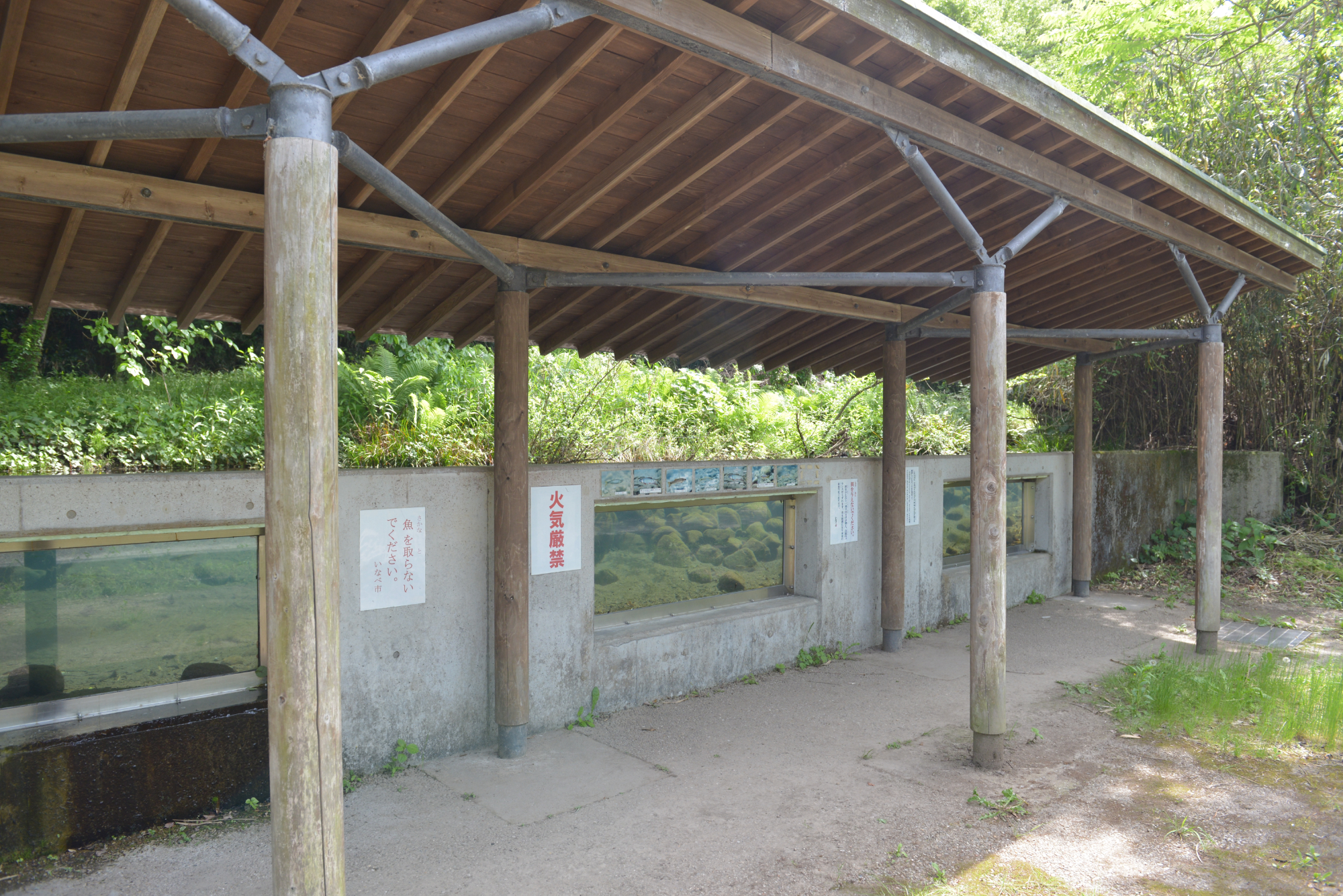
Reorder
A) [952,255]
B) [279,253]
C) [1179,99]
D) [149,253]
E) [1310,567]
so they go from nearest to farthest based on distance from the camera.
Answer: [279,253] < [149,253] < [952,255] < [1310,567] < [1179,99]

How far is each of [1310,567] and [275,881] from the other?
12359mm

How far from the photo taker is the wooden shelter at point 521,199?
2.46m

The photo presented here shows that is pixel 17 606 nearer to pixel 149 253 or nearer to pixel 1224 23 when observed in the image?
pixel 149 253

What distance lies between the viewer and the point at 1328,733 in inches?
214

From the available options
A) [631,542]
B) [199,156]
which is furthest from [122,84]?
[631,542]

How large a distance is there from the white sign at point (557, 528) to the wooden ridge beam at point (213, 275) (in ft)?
7.15

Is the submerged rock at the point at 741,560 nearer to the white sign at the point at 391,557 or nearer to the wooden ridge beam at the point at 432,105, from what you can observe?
the white sign at the point at 391,557

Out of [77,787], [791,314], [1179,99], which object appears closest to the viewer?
[77,787]

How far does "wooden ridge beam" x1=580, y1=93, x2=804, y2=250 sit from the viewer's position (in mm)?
4258

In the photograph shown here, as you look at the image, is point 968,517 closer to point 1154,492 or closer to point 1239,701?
point 1239,701

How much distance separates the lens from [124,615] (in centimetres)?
416

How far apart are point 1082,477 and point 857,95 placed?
7.91 metres

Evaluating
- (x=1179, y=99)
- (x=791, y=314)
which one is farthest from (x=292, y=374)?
(x=1179, y=99)

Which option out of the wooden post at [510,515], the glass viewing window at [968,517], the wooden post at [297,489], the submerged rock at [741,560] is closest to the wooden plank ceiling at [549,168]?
the wooden post at [510,515]
